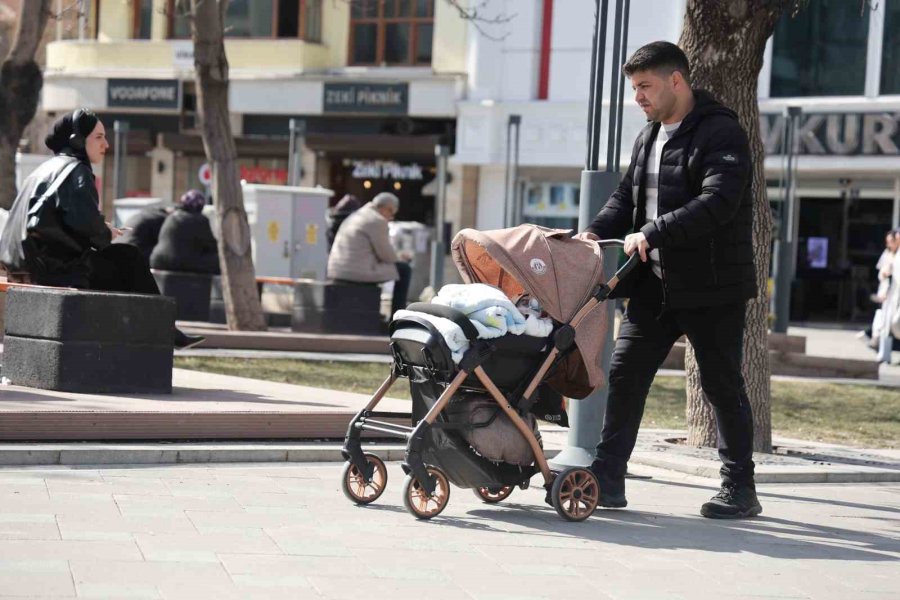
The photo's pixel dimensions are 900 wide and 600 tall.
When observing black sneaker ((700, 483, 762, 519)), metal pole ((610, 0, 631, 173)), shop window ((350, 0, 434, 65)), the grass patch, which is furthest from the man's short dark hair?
shop window ((350, 0, 434, 65))

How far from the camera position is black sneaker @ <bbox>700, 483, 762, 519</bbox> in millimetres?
7086

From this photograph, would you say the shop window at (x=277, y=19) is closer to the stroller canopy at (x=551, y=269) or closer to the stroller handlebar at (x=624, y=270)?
the stroller canopy at (x=551, y=269)

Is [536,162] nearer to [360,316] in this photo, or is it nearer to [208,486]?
[360,316]

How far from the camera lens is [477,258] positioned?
6.98 meters

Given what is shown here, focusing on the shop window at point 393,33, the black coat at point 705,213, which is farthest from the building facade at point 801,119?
the black coat at point 705,213

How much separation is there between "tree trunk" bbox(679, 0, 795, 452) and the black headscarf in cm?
338

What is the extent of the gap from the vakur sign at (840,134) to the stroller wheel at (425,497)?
2293 centimetres

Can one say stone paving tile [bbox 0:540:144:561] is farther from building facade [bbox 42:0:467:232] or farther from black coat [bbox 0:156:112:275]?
building facade [bbox 42:0:467:232]

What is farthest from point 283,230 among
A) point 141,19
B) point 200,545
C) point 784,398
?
point 200,545

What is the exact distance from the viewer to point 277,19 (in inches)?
1363

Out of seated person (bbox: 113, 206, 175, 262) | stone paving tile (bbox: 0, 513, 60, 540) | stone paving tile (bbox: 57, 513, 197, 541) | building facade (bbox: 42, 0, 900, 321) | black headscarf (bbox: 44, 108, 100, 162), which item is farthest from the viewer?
building facade (bbox: 42, 0, 900, 321)

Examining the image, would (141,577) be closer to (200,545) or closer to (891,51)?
(200,545)

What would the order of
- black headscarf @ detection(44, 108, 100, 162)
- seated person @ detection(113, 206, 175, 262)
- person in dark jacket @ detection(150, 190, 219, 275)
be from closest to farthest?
black headscarf @ detection(44, 108, 100, 162)
person in dark jacket @ detection(150, 190, 219, 275)
seated person @ detection(113, 206, 175, 262)

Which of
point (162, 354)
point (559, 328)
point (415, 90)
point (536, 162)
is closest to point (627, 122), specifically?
point (536, 162)
